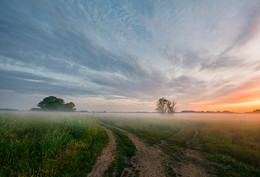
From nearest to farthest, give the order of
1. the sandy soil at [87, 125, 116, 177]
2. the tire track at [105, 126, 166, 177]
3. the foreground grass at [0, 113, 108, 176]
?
the foreground grass at [0, 113, 108, 176]
the sandy soil at [87, 125, 116, 177]
the tire track at [105, 126, 166, 177]

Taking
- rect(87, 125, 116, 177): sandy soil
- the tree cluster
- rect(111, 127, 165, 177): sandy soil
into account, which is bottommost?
rect(111, 127, 165, 177): sandy soil

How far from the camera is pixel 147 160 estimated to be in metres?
10.6

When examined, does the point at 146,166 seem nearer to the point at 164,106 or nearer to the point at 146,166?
the point at 146,166


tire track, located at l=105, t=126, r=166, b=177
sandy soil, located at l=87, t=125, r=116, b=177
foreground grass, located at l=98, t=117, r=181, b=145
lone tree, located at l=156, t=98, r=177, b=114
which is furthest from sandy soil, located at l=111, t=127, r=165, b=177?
lone tree, located at l=156, t=98, r=177, b=114

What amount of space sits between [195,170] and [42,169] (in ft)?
39.1

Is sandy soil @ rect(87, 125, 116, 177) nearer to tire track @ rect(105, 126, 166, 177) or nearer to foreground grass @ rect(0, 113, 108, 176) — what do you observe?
foreground grass @ rect(0, 113, 108, 176)

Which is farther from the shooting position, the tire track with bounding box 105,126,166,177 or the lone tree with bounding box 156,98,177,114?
the lone tree with bounding box 156,98,177,114

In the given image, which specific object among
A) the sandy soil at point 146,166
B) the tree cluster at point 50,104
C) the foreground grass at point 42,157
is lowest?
the sandy soil at point 146,166

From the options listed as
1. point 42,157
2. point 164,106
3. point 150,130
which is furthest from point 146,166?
point 164,106

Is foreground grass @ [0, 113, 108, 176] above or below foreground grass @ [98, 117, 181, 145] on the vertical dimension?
above

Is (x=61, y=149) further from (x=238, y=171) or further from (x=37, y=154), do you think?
(x=238, y=171)

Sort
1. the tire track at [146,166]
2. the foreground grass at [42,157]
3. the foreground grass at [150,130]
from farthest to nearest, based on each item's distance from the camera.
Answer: the foreground grass at [150,130] < the tire track at [146,166] < the foreground grass at [42,157]

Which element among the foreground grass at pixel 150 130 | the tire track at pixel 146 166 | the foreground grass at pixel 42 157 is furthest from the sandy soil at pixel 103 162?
the foreground grass at pixel 150 130

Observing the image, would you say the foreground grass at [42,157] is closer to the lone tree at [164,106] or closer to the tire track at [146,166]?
the tire track at [146,166]
